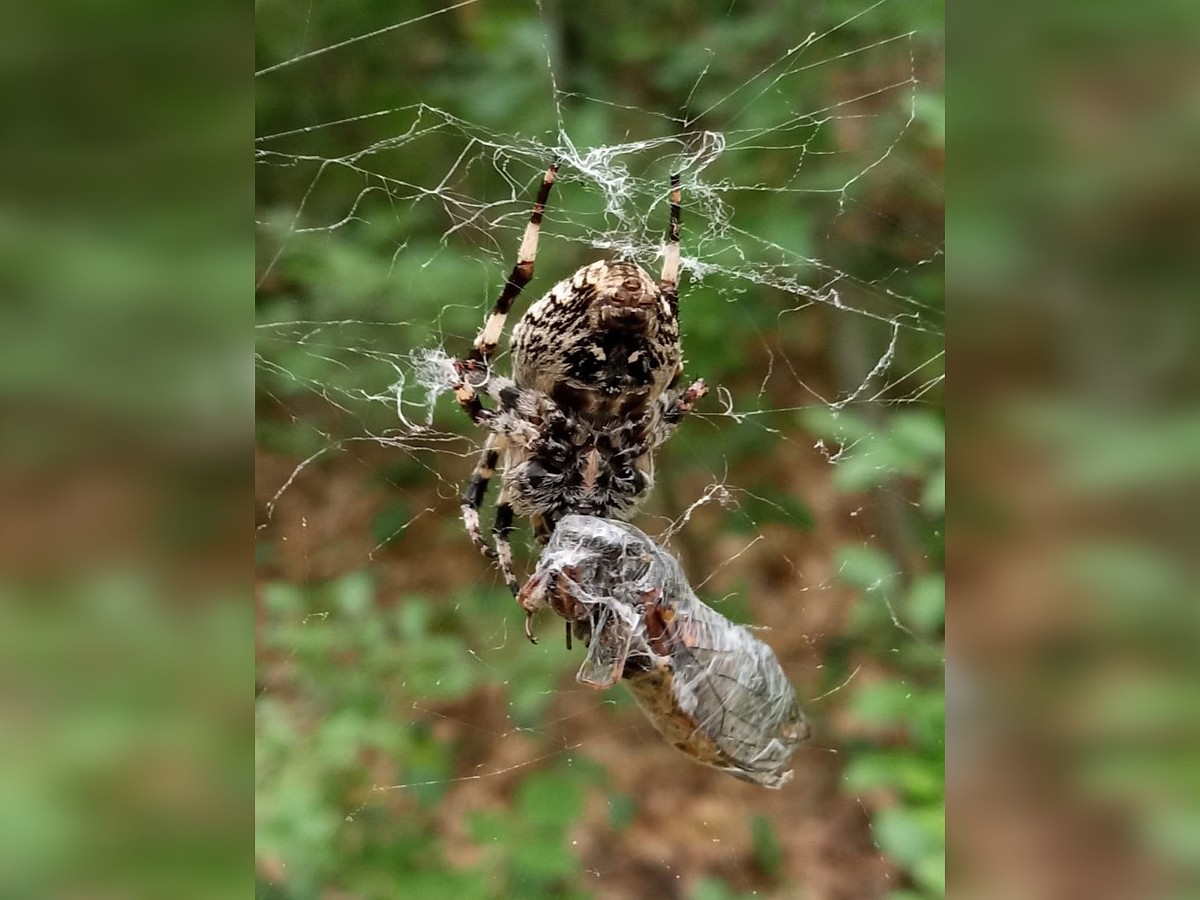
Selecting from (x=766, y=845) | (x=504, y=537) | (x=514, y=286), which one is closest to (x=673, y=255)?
(x=514, y=286)

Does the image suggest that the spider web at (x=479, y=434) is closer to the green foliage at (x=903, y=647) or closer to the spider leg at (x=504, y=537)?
the green foliage at (x=903, y=647)

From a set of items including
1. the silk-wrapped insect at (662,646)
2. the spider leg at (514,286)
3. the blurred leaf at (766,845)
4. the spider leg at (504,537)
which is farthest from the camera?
the blurred leaf at (766,845)

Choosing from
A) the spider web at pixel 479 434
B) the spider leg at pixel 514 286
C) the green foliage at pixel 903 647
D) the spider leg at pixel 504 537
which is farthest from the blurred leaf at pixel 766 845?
the spider leg at pixel 514 286

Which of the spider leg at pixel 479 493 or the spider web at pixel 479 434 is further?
the spider web at pixel 479 434

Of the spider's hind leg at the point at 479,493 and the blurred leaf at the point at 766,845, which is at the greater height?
the spider's hind leg at the point at 479,493
